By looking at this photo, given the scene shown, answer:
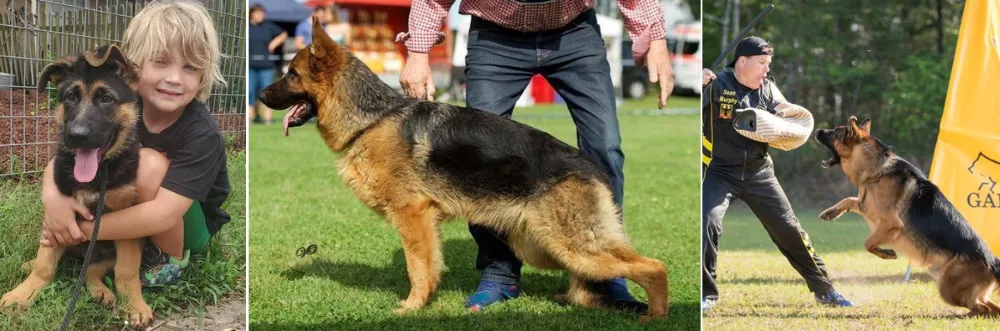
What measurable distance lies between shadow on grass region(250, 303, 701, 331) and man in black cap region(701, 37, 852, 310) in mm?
319

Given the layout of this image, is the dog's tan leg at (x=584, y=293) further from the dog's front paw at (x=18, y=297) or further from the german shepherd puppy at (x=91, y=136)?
the dog's front paw at (x=18, y=297)

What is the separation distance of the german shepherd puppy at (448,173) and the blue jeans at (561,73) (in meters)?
0.23

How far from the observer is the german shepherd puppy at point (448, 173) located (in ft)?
13.6

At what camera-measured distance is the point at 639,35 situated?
4.55m

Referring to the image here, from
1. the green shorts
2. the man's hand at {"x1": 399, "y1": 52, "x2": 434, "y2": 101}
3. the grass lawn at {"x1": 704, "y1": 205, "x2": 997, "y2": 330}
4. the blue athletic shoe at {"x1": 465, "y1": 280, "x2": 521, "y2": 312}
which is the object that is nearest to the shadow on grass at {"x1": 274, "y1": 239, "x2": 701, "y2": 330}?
the blue athletic shoe at {"x1": 465, "y1": 280, "x2": 521, "y2": 312}

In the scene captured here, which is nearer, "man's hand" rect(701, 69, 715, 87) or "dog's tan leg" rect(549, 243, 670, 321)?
"man's hand" rect(701, 69, 715, 87)

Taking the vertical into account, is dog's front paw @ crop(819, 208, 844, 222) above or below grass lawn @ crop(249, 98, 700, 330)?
above

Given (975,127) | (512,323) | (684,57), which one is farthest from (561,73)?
(684,57)

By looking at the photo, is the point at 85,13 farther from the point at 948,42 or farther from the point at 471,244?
the point at 948,42

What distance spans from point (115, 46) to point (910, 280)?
408cm

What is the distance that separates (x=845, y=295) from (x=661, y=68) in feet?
5.11

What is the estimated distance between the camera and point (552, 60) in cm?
446

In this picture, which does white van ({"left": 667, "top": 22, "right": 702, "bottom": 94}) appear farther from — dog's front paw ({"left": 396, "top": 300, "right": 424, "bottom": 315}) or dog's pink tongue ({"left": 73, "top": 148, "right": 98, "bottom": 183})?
dog's pink tongue ({"left": 73, "top": 148, "right": 98, "bottom": 183})

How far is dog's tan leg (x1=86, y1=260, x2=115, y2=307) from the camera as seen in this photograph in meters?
3.54
